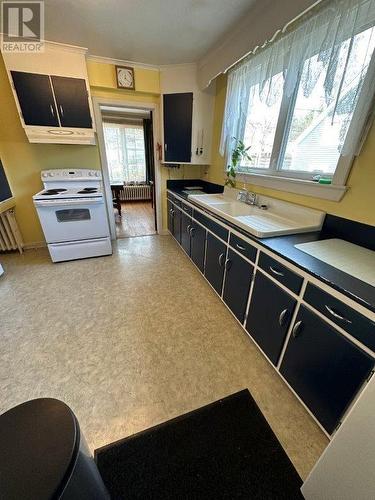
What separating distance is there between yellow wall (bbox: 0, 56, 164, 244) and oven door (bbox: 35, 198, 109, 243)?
2.21ft

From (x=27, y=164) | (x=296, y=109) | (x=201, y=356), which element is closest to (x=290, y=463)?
(x=201, y=356)

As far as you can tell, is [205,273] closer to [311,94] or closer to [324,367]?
[324,367]

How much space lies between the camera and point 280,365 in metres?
1.33

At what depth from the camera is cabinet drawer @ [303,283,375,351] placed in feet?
2.71

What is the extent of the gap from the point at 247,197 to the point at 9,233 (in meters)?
3.20

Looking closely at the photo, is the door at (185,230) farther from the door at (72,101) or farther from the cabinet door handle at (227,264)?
the door at (72,101)

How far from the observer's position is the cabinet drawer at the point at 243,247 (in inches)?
57.9

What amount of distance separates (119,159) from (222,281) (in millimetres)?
5280

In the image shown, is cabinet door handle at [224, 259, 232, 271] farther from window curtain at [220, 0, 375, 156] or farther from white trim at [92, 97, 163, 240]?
white trim at [92, 97, 163, 240]

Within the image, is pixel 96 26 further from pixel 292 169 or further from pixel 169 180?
pixel 292 169

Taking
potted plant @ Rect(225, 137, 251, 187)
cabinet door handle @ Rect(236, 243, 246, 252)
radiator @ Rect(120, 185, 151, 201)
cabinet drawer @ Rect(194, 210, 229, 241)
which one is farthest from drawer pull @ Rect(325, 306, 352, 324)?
radiator @ Rect(120, 185, 151, 201)

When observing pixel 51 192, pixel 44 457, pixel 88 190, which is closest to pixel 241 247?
pixel 44 457

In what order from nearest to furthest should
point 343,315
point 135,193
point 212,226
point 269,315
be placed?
1. point 343,315
2. point 269,315
3. point 212,226
4. point 135,193

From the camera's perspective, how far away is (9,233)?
9.34ft
